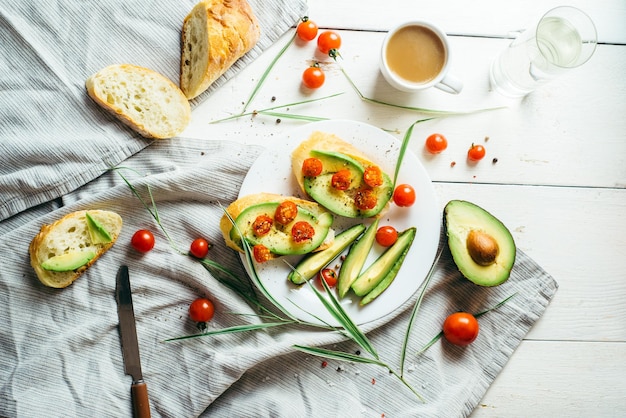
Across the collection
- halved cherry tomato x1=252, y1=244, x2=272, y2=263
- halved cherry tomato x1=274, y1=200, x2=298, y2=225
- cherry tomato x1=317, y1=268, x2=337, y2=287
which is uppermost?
halved cherry tomato x1=274, y1=200, x2=298, y2=225

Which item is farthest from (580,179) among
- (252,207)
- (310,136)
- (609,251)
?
(252,207)

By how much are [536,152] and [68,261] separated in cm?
166

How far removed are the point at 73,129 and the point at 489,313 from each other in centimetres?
155

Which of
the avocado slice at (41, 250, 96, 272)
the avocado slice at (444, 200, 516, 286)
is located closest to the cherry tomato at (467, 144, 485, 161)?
the avocado slice at (444, 200, 516, 286)

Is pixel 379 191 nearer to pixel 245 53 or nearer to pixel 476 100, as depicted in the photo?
pixel 476 100

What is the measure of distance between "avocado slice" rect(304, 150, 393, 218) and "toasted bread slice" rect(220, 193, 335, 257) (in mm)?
30

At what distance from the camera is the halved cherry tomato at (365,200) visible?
5.98ft

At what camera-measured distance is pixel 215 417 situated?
1.85 m

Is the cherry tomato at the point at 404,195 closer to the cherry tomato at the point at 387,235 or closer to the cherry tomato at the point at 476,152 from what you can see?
the cherry tomato at the point at 387,235

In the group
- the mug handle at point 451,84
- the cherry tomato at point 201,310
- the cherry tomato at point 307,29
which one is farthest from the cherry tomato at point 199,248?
the mug handle at point 451,84

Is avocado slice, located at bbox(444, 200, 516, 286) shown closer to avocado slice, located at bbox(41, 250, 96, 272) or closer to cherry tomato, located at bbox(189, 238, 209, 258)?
cherry tomato, located at bbox(189, 238, 209, 258)

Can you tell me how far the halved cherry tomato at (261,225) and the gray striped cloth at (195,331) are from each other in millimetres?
192

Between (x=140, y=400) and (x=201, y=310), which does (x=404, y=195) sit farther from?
(x=140, y=400)

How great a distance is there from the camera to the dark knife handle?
177 cm
